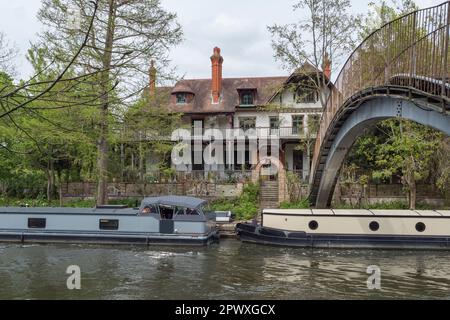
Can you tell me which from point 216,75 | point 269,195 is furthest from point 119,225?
point 216,75

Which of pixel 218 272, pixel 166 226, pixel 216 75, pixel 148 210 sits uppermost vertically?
pixel 216 75

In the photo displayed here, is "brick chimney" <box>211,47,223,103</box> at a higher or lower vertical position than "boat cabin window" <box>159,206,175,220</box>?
higher

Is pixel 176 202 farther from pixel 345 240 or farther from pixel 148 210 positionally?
pixel 345 240

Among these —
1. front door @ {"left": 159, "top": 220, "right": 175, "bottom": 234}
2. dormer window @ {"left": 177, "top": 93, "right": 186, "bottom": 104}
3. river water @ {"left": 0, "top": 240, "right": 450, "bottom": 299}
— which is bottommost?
river water @ {"left": 0, "top": 240, "right": 450, "bottom": 299}

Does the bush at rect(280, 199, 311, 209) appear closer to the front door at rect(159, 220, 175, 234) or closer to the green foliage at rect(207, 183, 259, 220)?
the green foliage at rect(207, 183, 259, 220)

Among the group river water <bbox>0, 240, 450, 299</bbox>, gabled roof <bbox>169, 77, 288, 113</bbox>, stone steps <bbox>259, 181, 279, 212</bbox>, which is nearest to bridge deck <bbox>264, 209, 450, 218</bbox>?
river water <bbox>0, 240, 450, 299</bbox>

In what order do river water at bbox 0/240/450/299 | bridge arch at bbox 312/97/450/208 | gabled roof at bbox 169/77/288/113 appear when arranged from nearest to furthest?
bridge arch at bbox 312/97/450/208 → river water at bbox 0/240/450/299 → gabled roof at bbox 169/77/288/113

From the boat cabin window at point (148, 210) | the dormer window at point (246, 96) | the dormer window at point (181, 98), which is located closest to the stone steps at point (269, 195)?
the boat cabin window at point (148, 210)

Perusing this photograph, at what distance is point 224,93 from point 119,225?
863 inches

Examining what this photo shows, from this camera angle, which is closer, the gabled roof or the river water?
the river water

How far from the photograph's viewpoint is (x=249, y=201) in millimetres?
28625

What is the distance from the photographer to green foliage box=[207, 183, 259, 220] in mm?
26422

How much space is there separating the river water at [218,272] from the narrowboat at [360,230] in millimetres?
533

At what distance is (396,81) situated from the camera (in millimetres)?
13359
